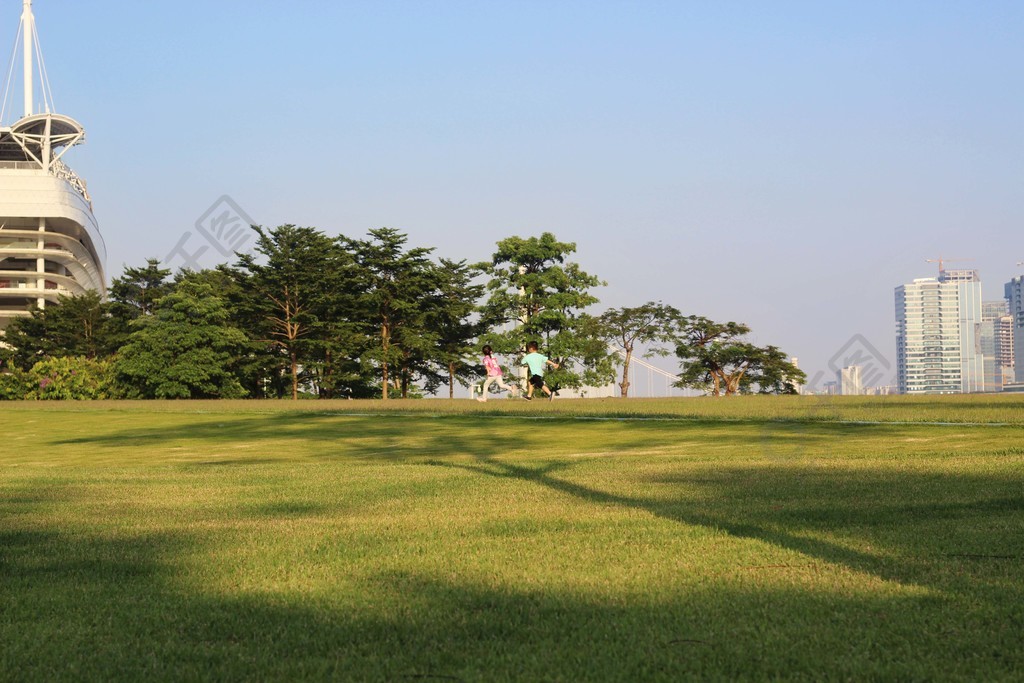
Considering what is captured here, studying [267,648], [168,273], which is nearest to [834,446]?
[267,648]

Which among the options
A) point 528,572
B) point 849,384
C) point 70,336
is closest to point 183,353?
point 70,336

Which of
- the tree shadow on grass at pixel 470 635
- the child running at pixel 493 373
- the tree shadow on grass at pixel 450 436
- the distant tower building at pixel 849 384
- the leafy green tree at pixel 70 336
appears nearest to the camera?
the tree shadow on grass at pixel 470 635

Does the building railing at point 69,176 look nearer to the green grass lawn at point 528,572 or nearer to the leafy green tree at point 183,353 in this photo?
the leafy green tree at point 183,353

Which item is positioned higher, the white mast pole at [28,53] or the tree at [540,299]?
the white mast pole at [28,53]

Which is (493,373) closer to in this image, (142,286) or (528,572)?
(528,572)

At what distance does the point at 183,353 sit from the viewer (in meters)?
65.3

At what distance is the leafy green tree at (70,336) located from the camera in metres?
78.4

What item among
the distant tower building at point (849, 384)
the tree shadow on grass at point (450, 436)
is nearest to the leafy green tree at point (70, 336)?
the distant tower building at point (849, 384)

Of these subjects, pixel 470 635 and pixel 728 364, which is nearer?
pixel 470 635

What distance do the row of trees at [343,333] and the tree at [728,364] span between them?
0.10m

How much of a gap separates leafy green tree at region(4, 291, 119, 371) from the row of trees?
109mm

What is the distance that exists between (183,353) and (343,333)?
409 inches

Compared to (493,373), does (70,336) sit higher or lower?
higher

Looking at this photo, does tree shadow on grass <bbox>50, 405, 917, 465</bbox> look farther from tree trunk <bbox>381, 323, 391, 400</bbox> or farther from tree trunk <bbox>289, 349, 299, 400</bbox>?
tree trunk <bbox>289, 349, 299, 400</bbox>
